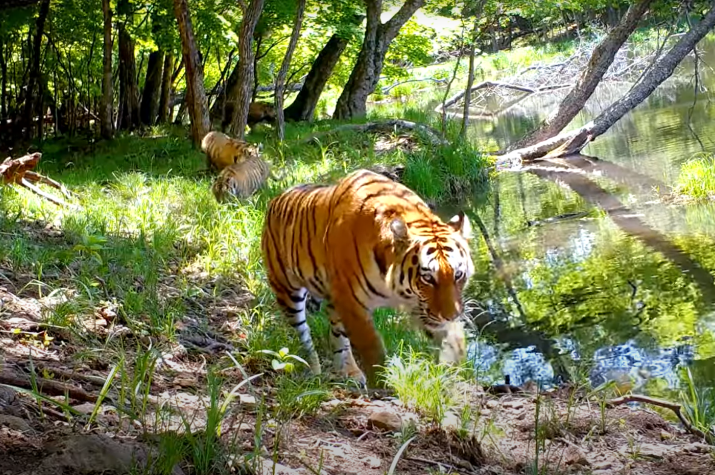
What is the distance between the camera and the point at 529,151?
53.5 feet

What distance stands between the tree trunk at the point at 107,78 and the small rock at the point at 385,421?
38.7 feet

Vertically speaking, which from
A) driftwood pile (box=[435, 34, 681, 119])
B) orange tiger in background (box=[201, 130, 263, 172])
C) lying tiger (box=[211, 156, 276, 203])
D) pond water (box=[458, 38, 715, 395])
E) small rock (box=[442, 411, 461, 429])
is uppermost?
driftwood pile (box=[435, 34, 681, 119])

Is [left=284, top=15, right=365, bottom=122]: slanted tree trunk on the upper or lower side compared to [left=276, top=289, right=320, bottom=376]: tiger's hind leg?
upper

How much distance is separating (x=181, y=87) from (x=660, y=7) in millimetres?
16527

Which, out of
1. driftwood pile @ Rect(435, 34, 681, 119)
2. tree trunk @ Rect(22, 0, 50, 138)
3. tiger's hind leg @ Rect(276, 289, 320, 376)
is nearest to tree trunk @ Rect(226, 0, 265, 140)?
tree trunk @ Rect(22, 0, 50, 138)

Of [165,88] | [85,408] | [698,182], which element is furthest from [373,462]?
[165,88]

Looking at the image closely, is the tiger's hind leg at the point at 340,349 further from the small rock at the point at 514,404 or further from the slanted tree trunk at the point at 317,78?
the slanted tree trunk at the point at 317,78

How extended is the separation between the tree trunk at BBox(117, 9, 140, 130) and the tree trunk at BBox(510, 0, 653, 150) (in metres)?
8.91

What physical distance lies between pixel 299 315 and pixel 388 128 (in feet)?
32.8

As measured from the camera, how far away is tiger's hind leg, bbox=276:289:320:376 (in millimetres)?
5188

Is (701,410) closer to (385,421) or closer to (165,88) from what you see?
(385,421)

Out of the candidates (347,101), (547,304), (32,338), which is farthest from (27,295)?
(347,101)

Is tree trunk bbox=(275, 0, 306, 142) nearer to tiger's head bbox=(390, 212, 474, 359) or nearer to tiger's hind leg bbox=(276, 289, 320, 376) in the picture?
tiger's hind leg bbox=(276, 289, 320, 376)

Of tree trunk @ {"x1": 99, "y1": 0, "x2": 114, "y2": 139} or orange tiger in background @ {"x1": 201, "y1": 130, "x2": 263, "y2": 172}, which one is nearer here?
orange tiger in background @ {"x1": 201, "y1": 130, "x2": 263, "y2": 172}
